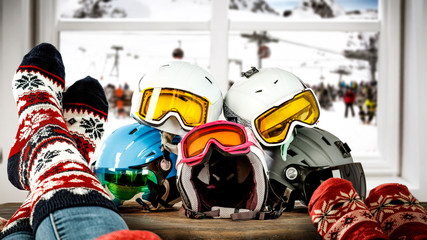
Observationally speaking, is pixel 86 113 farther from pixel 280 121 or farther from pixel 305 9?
pixel 305 9

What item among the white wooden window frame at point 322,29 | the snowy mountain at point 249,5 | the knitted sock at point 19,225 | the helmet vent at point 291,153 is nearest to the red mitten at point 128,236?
the knitted sock at point 19,225

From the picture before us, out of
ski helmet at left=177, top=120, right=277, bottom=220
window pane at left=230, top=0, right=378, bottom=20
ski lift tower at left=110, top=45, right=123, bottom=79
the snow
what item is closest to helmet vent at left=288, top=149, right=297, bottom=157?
ski helmet at left=177, top=120, right=277, bottom=220

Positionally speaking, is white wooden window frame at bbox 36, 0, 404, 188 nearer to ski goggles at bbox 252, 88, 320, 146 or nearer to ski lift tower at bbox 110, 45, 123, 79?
ski lift tower at bbox 110, 45, 123, 79

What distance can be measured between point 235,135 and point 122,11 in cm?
116

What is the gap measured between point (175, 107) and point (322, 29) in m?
1.03

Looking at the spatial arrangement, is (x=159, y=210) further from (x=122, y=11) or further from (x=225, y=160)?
(x=122, y=11)

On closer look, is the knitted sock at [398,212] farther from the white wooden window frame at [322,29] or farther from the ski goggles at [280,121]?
the white wooden window frame at [322,29]

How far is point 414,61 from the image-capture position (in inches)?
64.5

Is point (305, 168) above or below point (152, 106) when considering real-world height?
below

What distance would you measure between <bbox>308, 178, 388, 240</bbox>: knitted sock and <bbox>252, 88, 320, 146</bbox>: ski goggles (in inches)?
6.8

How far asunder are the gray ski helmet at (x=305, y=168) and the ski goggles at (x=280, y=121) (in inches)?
1.8

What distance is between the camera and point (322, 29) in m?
1.76

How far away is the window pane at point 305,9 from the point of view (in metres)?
1.82

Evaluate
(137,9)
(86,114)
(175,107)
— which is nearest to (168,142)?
(175,107)
